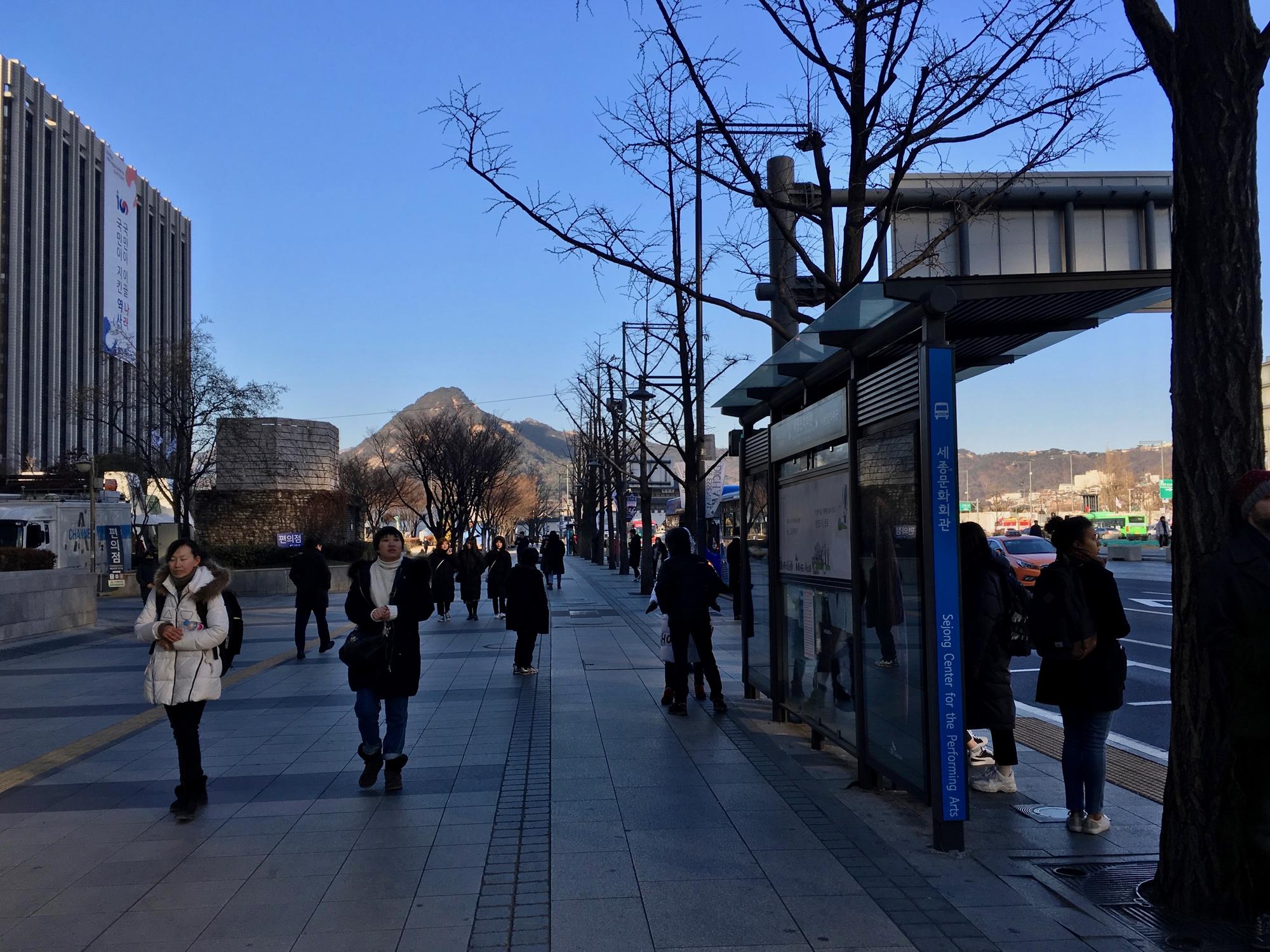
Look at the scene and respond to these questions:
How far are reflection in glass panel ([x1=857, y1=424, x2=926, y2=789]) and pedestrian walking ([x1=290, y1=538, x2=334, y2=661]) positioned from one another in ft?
35.9

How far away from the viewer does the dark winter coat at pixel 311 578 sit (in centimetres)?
1622

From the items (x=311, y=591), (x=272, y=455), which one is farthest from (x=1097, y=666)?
(x=272, y=455)

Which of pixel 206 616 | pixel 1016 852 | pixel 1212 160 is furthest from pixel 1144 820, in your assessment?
pixel 206 616

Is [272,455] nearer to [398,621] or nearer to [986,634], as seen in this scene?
[398,621]

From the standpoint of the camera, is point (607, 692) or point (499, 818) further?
point (607, 692)

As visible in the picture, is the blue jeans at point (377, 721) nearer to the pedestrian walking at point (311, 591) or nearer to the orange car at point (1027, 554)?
the pedestrian walking at point (311, 591)

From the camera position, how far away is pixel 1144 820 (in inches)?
249

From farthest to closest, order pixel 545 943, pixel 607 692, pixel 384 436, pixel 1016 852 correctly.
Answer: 1. pixel 384 436
2. pixel 607 692
3. pixel 1016 852
4. pixel 545 943

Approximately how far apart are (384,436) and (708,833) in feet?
196

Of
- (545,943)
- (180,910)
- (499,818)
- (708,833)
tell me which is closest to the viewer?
(545,943)

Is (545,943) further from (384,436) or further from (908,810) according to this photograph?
(384,436)

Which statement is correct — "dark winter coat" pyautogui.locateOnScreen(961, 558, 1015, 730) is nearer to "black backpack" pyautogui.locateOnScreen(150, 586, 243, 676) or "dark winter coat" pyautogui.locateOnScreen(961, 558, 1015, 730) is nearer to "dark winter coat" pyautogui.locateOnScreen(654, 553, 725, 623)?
"dark winter coat" pyautogui.locateOnScreen(654, 553, 725, 623)

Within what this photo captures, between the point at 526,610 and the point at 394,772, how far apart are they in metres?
6.19

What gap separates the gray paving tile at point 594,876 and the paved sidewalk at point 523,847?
20 mm
